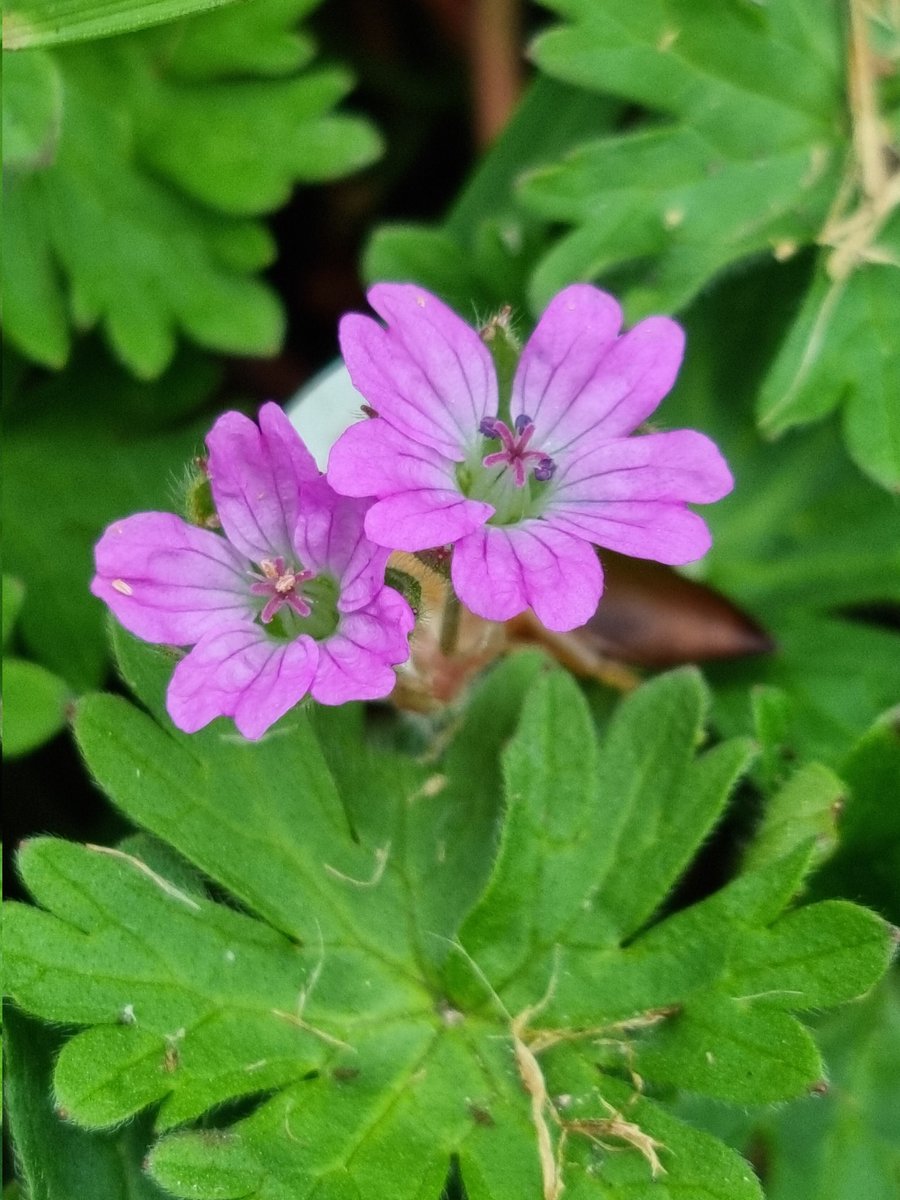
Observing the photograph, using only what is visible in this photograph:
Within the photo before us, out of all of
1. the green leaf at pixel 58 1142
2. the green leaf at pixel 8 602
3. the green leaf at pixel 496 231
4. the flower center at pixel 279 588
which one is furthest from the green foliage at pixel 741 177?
the green leaf at pixel 58 1142

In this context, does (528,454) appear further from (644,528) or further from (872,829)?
(872,829)

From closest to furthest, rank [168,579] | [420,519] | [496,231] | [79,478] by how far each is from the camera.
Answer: [420,519]
[168,579]
[496,231]
[79,478]

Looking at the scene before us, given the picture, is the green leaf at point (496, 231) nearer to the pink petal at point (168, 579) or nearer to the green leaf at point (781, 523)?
the green leaf at point (781, 523)

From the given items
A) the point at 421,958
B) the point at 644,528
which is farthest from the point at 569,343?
the point at 421,958

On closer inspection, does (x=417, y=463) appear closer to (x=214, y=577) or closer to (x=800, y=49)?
(x=214, y=577)

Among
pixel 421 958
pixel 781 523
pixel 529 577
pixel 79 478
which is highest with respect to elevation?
pixel 529 577

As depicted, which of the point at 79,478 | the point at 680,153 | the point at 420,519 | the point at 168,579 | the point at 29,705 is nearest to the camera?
the point at 420,519
